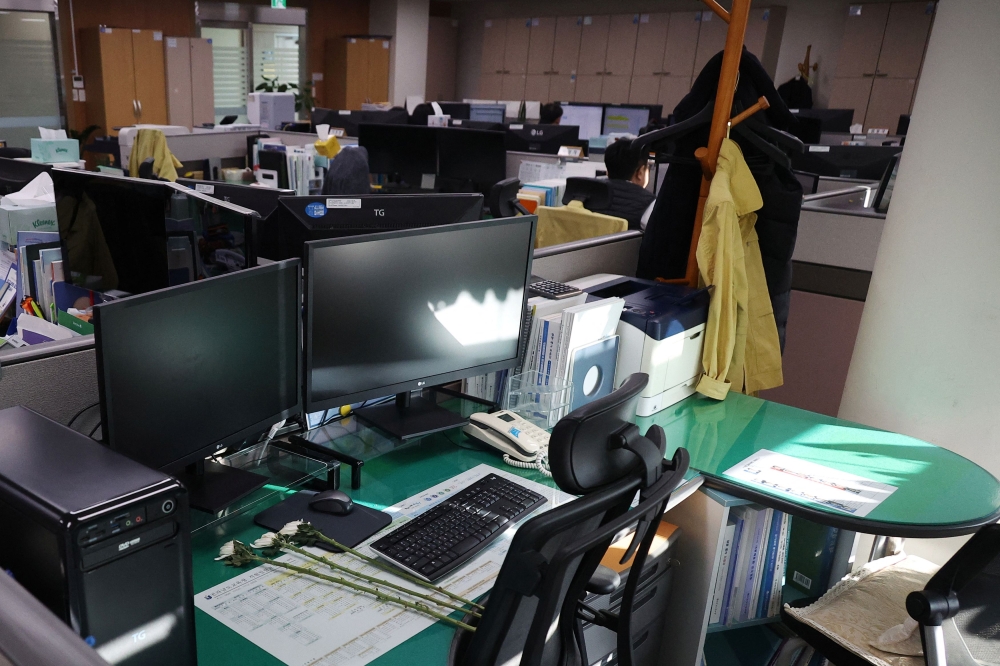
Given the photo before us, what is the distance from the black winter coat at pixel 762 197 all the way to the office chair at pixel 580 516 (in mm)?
1441

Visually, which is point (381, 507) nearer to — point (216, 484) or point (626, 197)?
point (216, 484)

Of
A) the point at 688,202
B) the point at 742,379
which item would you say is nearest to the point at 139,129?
the point at 688,202

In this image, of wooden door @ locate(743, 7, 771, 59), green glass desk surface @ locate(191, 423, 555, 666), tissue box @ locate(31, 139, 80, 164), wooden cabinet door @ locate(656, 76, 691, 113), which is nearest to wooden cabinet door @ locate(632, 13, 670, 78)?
wooden cabinet door @ locate(656, 76, 691, 113)

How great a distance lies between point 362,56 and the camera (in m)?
11.2

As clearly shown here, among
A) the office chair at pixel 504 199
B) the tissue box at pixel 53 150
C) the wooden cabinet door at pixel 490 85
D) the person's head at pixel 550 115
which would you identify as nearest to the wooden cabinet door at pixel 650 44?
the wooden cabinet door at pixel 490 85

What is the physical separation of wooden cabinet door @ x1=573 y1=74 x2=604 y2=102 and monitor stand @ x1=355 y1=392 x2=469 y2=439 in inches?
389

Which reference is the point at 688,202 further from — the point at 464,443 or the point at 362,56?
the point at 362,56

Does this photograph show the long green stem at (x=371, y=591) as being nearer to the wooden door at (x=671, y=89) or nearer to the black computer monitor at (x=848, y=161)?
the black computer monitor at (x=848, y=161)

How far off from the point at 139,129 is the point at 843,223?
3.89 metres

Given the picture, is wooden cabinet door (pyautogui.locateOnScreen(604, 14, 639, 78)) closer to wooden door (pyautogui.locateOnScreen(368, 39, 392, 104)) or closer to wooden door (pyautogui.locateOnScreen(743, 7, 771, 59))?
wooden door (pyautogui.locateOnScreen(743, 7, 771, 59))

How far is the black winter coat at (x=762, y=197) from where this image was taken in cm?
233

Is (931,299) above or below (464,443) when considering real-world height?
above

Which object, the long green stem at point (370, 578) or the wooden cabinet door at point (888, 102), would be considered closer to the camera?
the long green stem at point (370, 578)

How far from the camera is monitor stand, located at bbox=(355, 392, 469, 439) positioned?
5.97 feet
